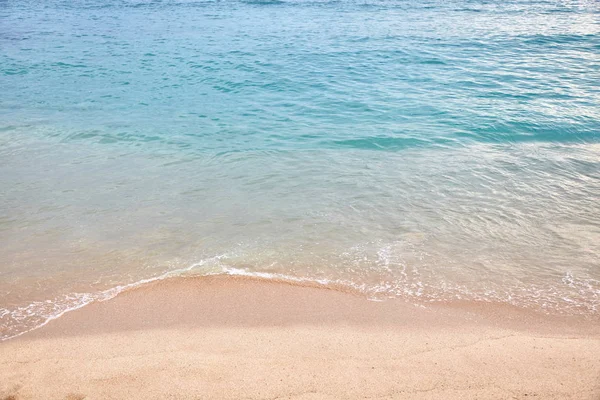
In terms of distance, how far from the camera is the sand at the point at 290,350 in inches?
149

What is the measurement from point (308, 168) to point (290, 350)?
448 cm

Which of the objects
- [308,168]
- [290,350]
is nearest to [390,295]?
[290,350]

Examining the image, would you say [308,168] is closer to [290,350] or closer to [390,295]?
[390,295]

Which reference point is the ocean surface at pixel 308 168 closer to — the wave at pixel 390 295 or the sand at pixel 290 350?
the wave at pixel 390 295

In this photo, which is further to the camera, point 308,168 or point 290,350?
point 308,168

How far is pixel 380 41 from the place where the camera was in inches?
739

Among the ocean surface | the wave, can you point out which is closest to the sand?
the wave

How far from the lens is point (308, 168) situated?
327 inches

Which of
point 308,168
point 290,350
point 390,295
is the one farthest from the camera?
point 308,168

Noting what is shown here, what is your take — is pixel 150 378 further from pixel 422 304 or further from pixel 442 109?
pixel 442 109

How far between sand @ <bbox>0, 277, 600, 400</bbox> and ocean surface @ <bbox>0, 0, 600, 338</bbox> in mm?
337

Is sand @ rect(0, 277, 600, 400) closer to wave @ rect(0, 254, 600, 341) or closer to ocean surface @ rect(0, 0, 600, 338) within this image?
wave @ rect(0, 254, 600, 341)

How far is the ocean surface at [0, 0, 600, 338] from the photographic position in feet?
18.0

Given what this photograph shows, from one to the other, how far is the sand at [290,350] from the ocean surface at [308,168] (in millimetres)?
337
